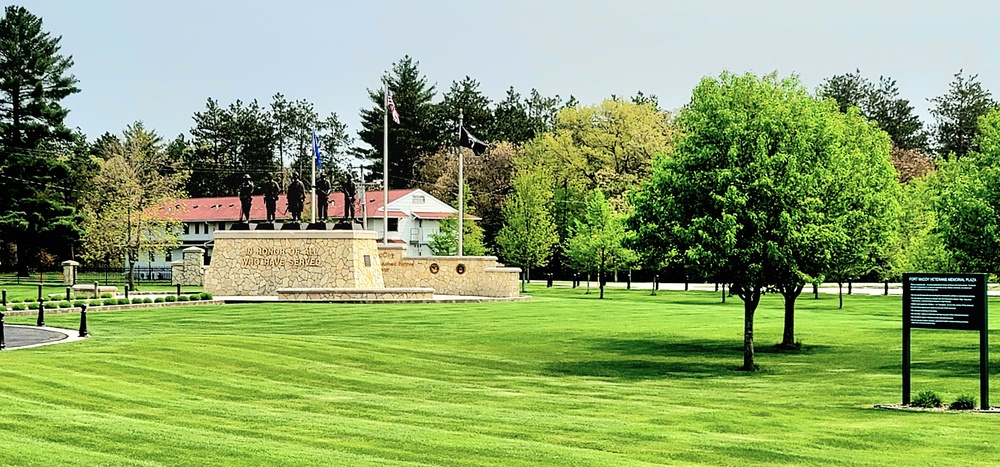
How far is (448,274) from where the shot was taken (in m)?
59.9

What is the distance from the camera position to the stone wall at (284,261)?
177 feet

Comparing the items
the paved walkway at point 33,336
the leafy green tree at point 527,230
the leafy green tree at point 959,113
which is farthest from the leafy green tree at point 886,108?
the paved walkway at point 33,336

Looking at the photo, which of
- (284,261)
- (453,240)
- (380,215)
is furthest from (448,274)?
(380,215)

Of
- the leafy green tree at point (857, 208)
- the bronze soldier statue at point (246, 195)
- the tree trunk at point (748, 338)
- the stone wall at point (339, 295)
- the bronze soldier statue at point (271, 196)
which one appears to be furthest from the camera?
the bronze soldier statue at point (246, 195)

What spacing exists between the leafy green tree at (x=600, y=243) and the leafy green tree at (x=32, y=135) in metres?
34.2

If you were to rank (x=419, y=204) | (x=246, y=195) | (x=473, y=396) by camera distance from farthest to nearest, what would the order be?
1. (x=419, y=204)
2. (x=246, y=195)
3. (x=473, y=396)

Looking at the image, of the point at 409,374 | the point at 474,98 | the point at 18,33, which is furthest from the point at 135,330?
the point at 474,98

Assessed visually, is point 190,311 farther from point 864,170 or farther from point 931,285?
point 931,285

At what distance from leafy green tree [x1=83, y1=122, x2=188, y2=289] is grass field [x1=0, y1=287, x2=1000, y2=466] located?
126ft

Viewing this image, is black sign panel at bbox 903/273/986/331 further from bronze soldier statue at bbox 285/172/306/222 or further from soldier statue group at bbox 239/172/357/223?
bronze soldier statue at bbox 285/172/306/222

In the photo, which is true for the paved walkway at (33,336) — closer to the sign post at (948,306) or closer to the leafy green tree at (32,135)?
the sign post at (948,306)

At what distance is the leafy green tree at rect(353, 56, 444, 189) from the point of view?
112 meters

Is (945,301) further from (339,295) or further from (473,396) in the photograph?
(339,295)

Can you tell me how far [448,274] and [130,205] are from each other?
26544 mm
